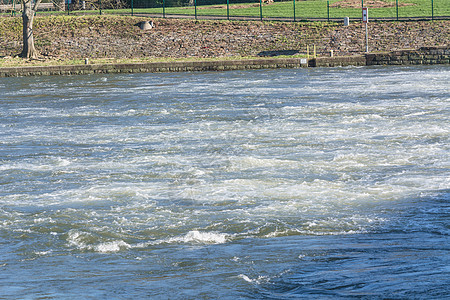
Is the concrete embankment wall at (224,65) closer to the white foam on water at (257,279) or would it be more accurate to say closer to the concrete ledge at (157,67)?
the concrete ledge at (157,67)

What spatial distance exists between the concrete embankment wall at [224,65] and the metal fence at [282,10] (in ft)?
29.5

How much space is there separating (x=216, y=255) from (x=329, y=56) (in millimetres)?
28148

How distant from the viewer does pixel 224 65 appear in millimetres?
33094

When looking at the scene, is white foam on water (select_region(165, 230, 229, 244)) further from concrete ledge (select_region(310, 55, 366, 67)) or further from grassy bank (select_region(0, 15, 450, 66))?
grassy bank (select_region(0, 15, 450, 66))

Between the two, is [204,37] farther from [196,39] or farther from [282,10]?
[282,10]

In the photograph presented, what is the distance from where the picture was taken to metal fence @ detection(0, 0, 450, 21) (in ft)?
144

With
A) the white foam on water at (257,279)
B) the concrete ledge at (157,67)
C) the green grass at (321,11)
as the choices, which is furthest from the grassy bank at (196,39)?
the white foam on water at (257,279)

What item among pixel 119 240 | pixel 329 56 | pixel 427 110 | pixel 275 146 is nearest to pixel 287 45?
pixel 329 56

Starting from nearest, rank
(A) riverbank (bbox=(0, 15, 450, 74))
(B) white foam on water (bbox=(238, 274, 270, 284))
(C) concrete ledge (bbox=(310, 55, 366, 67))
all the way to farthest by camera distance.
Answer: (B) white foam on water (bbox=(238, 274, 270, 284)), (C) concrete ledge (bbox=(310, 55, 366, 67)), (A) riverbank (bbox=(0, 15, 450, 74))

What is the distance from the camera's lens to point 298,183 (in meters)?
10.3

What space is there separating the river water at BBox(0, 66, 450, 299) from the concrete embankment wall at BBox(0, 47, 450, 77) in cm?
1311

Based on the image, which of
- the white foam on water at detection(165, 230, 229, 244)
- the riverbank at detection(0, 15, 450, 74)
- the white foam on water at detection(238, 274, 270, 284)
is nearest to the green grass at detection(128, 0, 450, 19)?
the riverbank at detection(0, 15, 450, 74)

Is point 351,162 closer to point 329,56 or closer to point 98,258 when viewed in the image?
point 98,258

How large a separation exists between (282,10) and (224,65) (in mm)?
16528
